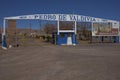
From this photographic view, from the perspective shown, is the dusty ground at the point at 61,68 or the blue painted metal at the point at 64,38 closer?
the dusty ground at the point at 61,68

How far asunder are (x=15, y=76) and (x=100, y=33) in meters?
38.9

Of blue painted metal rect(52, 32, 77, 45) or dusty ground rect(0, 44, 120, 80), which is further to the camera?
blue painted metal rect(52, 32, 77, 45)

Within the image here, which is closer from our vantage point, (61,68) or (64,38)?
(61,68)

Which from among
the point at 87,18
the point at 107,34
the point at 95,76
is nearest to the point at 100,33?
the point at 107,34

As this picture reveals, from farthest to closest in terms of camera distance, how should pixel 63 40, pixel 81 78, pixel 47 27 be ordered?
pixel 47 27 < pixel 63 40 < pixel 81 78

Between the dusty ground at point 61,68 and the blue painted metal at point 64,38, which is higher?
the blue painted metal at point 64,38

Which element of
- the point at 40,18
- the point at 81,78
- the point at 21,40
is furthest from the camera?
the point at 21,40

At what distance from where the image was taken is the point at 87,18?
4281 centimetres

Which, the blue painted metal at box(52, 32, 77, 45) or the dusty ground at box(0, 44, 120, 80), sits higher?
the blue painted metal at box(52, 32, 77, 45)

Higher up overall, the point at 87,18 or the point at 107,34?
the point at 87,18

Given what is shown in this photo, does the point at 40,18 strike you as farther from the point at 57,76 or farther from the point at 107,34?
the point at 57,76

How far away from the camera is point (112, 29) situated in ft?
155

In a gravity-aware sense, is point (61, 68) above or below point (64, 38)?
below

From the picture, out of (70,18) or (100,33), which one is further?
(100,33)
